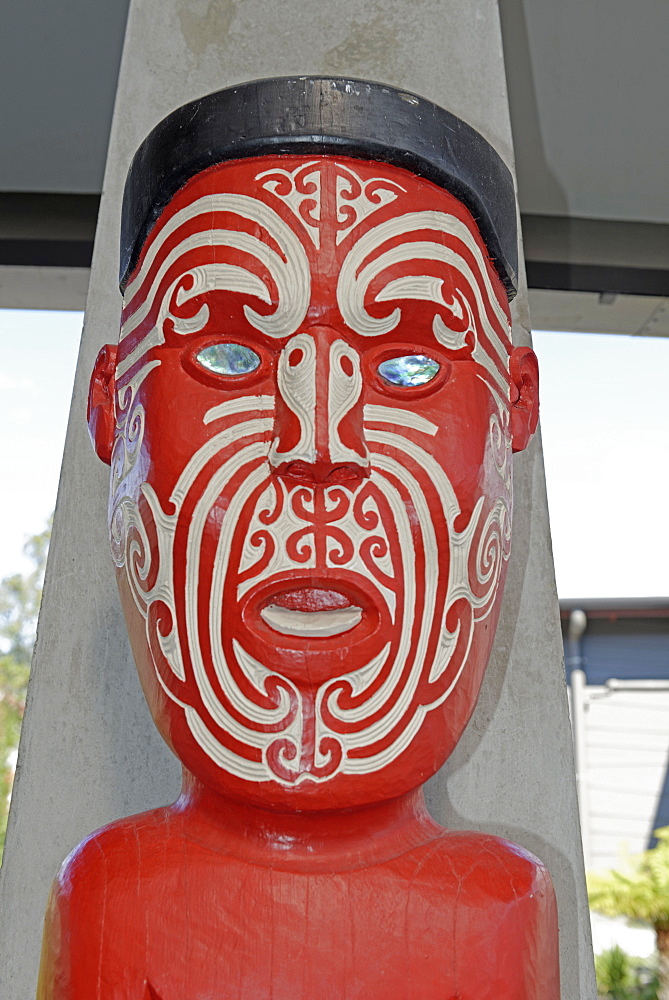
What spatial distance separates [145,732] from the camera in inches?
60.4

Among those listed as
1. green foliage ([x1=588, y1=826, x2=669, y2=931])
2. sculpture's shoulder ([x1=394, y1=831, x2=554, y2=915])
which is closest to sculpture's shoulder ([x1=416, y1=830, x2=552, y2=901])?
sculpture's shoulder ([x1=394, y1=831, x2=554, y2=915])

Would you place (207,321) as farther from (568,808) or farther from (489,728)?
(568,808)

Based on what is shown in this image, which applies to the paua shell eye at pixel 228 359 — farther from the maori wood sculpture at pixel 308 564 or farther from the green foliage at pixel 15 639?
the green foliage at pixel 15 639

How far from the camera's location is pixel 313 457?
38.2 inches

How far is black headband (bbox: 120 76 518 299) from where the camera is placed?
1053 millimetres

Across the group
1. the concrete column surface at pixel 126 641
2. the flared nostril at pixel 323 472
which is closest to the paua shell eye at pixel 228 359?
the flared nostril at pixel 323 472

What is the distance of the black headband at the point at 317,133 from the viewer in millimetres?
1053

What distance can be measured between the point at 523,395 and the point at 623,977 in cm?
494

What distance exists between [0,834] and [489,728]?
15.8 feet

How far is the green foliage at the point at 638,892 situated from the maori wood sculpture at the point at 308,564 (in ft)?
14.2

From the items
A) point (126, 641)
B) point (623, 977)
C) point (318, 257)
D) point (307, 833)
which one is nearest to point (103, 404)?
point (318, 257)

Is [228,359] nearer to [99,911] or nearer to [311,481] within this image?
[311,481]

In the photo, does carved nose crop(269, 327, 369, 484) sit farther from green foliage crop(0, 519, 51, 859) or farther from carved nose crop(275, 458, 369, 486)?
green foliage crop(0, 519, 51, 859)

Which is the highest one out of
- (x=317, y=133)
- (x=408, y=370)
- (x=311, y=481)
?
(x=317, y=133)
